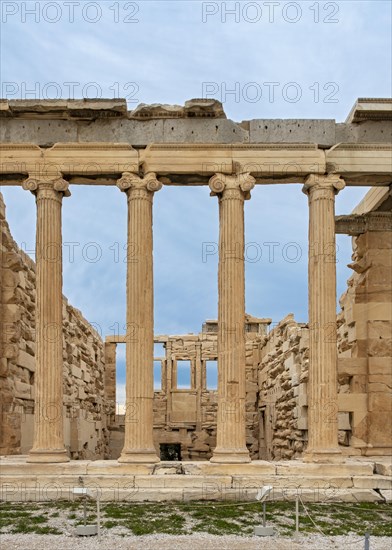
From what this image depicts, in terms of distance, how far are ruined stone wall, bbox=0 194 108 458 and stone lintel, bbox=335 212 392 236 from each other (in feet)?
31.2

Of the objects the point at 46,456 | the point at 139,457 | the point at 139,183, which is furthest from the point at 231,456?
the point at 139,183

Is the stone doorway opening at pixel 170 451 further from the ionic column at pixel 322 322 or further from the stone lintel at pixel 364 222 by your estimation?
the ionic column at pixel 322 322

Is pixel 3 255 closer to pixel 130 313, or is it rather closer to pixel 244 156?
pixel 130 313

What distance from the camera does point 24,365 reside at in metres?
23.7

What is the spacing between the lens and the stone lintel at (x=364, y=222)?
23.3m

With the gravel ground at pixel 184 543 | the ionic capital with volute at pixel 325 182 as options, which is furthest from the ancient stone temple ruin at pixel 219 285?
the gravel ground at pixel 184 543

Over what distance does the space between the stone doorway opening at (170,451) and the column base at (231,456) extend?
21.5 m

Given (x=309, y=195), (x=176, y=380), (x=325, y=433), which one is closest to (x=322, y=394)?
(x=325, y=433)

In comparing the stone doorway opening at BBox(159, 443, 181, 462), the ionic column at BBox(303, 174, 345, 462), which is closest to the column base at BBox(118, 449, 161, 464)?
the ionic column at BBox(303, 174, 345, 462)

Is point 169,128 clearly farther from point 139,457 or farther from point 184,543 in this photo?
point 184,543

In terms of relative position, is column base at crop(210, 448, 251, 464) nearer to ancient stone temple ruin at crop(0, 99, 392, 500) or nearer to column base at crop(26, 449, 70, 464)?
ancient stone temple ruin at crop(0, 99, 392, 500)

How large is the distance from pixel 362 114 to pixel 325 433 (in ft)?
25.7

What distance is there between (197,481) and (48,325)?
201 inches

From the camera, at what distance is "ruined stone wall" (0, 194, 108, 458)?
21.9 metres
